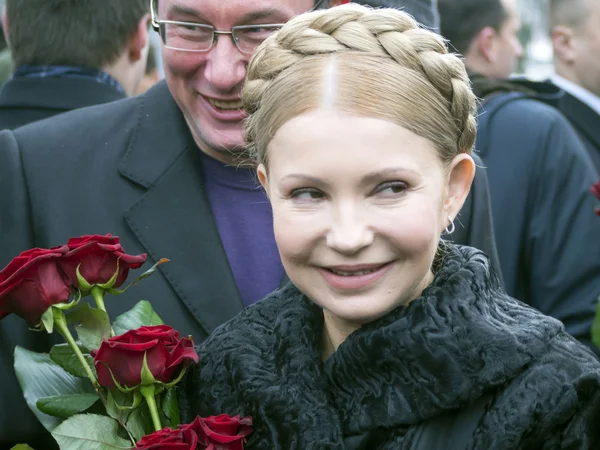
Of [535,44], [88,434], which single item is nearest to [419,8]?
[88,434]

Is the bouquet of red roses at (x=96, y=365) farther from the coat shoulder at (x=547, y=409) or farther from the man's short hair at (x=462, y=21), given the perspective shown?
the man's short hair at (x=462, y=21)

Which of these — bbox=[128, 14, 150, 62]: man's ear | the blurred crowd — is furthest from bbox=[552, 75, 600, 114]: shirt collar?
bbox=[128, 14, 150, 62]: man's ear

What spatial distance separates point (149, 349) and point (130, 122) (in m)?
1.19

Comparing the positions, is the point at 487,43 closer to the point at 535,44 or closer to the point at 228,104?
the point at 228,104

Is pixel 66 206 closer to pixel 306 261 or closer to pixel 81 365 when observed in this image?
pixel 81 365

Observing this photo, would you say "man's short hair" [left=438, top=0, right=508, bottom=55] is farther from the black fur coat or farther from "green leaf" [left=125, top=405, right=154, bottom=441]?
"green leaf" [left=125, top=405, right=154, bottom=441]

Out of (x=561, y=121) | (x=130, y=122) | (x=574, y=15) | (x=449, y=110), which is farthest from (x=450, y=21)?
(x=449, y=110)

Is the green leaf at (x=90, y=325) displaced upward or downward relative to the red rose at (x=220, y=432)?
upward

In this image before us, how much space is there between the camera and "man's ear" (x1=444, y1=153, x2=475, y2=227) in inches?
87.5

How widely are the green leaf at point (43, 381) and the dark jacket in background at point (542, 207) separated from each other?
2.08 metres

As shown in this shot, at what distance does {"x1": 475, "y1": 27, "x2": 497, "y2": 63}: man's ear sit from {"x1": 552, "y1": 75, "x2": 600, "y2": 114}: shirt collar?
311mm

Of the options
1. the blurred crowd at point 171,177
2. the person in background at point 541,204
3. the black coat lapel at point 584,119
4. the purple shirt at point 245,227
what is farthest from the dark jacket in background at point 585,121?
the purple shirt at point 245,227

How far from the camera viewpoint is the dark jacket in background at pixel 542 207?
4.02 meters

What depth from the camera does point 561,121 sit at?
14.2 ft
